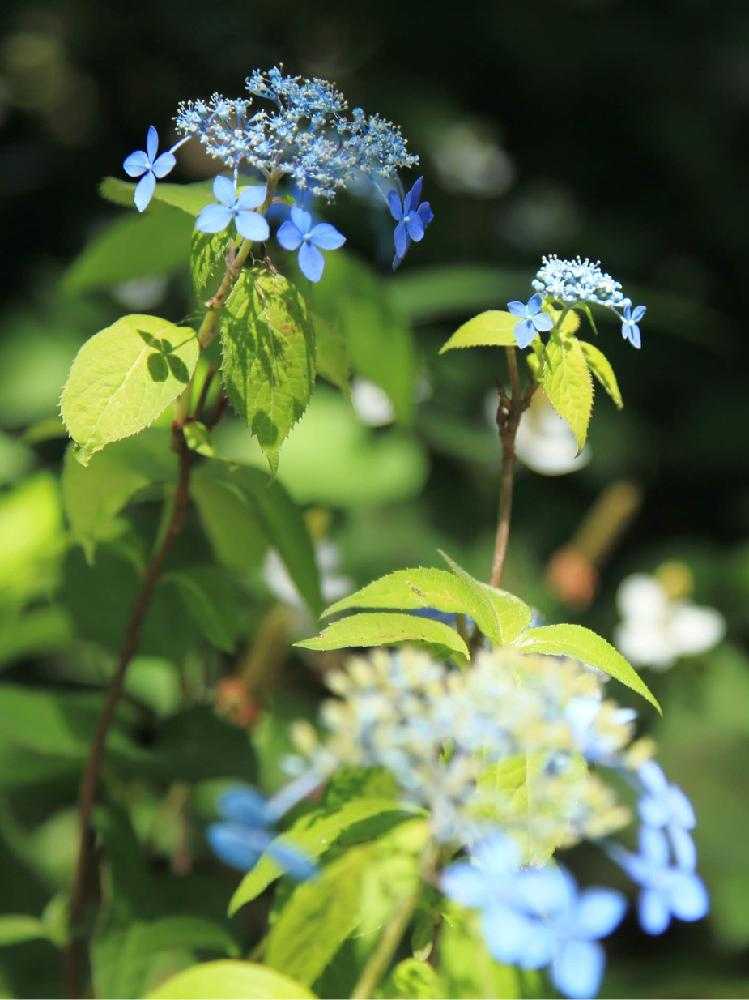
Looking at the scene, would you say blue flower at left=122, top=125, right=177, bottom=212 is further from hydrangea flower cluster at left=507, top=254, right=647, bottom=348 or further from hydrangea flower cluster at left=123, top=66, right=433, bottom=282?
hydrangea flower cluster at left=507, top=254, right=647, bottom=348

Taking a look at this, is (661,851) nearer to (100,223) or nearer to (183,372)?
(183,372)

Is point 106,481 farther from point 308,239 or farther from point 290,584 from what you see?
point 290,584

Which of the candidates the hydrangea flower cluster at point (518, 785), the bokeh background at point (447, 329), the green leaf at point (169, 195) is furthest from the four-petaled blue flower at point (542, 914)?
the bokeh background at point (447, 329)

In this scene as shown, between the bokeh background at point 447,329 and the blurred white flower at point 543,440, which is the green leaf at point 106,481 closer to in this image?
the bokeh background at point 447,329

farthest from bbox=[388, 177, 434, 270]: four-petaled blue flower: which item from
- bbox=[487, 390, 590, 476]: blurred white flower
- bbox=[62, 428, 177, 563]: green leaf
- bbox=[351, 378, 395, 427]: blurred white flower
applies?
bbox=[351, 378, 395, 427]: blurred white flower

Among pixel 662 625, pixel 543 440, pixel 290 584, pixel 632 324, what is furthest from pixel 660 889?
pixel 662 625
